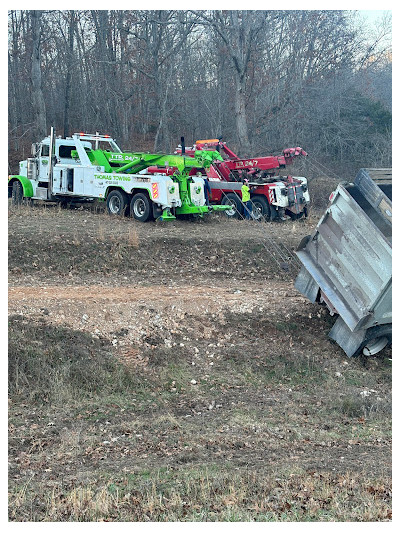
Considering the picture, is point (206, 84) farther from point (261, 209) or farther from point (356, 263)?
point (356, 263)

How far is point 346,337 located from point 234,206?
322 inches

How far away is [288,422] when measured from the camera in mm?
7574

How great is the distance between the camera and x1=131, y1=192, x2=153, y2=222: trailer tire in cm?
1484

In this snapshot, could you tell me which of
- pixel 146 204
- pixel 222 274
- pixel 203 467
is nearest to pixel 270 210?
pixel 146 204

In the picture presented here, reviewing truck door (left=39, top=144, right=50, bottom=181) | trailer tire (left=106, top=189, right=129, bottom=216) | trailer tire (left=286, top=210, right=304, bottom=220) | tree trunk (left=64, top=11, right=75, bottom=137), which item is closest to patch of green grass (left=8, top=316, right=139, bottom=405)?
trailer tire (left=106, top=189, right=129, bottom=216)

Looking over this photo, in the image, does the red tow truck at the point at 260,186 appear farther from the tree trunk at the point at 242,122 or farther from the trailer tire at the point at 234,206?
the tree trunk at the point at 242,122

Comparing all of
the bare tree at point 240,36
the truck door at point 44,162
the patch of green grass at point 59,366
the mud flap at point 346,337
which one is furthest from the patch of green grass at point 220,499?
the bare tree at point 240,36

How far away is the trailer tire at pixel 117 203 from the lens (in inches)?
603

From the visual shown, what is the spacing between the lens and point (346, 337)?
31.0 ft

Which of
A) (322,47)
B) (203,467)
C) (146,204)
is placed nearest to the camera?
(203,467)

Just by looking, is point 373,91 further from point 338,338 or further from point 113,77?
point 338,338

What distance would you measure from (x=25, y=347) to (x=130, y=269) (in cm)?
381

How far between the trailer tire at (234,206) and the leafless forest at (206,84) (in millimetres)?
7262

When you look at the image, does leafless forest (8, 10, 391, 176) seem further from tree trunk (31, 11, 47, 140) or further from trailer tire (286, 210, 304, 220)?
trailer tire (286, 210, 304, 220)
